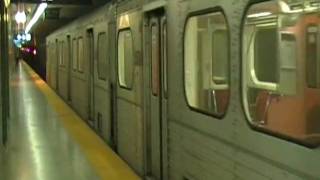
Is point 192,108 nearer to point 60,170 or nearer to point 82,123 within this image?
point 60,170

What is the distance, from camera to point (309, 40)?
295cm

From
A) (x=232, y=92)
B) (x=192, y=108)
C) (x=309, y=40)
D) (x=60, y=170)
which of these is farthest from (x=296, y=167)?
(x=60, y=170)

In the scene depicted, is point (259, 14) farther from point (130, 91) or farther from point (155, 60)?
point (130, 91)

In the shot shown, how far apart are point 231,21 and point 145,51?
2717 mm

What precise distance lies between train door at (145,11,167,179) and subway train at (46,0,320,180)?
11mm

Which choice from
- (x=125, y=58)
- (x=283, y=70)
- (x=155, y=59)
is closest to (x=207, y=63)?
(x=283, y=70)

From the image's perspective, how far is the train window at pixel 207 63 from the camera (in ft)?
13.4

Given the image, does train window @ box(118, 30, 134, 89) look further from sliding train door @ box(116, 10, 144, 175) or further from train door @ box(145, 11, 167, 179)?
train door @ box(145, 11, 167, 179)

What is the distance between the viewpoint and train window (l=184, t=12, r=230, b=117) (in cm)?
409

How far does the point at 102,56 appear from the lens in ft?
32.5

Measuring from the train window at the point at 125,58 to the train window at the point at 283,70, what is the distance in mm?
3690

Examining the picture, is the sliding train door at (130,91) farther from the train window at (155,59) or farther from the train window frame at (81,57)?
the train window frame at (81,57)

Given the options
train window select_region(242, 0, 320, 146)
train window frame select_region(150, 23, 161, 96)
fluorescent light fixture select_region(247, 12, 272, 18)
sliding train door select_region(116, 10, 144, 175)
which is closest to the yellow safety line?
sliding train door select_region(116, 10, 144, 175)

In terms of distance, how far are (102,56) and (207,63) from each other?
18.2ft
